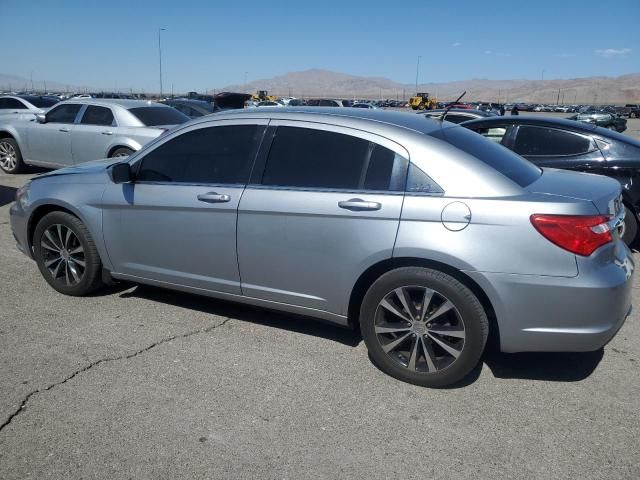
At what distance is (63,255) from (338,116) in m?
2.70

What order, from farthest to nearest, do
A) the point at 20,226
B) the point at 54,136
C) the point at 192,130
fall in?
the point at 54,136
the point at 20,226
the point at 192,130

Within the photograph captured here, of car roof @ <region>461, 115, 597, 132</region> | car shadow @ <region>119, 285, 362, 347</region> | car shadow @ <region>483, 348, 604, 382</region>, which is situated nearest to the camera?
car shadow @ <region>483, 348, 604, 382</region>

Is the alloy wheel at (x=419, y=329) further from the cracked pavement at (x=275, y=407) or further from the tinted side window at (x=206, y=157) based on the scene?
the tinted side window at (x=206, y=157)

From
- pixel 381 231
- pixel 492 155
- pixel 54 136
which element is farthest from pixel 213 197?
pixel 54 136

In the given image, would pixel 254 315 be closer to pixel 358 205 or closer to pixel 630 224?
pixel 358 205

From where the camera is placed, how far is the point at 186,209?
404 centimetres

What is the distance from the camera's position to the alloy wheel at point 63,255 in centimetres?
470

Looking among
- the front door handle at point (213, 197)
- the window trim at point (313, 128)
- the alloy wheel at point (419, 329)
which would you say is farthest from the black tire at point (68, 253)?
the alloy wheel at point (419, 329)

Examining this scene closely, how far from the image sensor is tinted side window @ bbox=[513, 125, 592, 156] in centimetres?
654

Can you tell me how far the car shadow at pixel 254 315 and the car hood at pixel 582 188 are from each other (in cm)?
168

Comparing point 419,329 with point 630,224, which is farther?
point 630,224

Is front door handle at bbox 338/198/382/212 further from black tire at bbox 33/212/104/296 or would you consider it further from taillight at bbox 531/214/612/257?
black tire at bbox 33/212/104/296

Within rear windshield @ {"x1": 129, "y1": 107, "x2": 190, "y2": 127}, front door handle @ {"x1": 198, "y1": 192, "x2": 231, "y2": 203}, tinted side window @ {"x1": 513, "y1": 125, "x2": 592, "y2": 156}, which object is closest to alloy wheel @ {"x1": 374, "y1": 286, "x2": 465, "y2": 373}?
front door handle @ {"x1": 198, "y1": 192, "x2": 231, "y2": 203}

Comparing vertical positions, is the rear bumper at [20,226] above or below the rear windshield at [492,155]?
below
